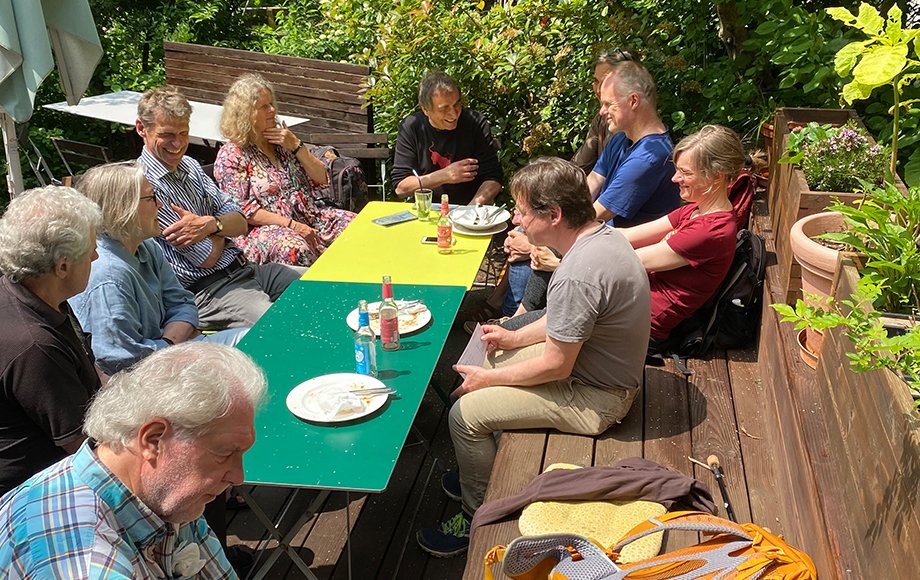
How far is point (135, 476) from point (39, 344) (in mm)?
989

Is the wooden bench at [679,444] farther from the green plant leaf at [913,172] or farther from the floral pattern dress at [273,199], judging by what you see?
the floral pattern dress at [273,199]

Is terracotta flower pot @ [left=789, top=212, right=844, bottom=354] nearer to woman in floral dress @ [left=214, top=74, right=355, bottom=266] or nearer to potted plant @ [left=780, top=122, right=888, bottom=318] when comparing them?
potted plant @ [left=780, top=122, right=888, bottom=318]

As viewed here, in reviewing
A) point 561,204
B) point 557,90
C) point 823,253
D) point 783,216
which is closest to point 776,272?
point 783,216

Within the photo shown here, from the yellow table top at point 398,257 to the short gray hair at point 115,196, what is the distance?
0.87 m

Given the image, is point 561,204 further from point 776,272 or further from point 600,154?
point 600,154

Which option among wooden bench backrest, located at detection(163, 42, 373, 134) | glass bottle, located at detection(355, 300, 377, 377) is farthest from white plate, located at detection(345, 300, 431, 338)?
wooden bench backrest, located at detection(163, 42, 373, 134)

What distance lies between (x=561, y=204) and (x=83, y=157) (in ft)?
15.1

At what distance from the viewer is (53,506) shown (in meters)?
1.56

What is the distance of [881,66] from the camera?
185cm

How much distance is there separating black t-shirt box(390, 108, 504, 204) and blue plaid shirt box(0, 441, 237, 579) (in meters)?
3.89

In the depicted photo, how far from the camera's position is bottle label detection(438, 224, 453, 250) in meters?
4.09

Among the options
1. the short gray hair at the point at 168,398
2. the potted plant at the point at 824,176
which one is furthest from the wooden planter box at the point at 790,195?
the short gray hair at the point at 168,398

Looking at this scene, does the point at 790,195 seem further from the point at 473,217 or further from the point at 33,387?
the point at 33,387

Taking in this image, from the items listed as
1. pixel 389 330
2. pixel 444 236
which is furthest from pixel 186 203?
A: pixel 389 330
